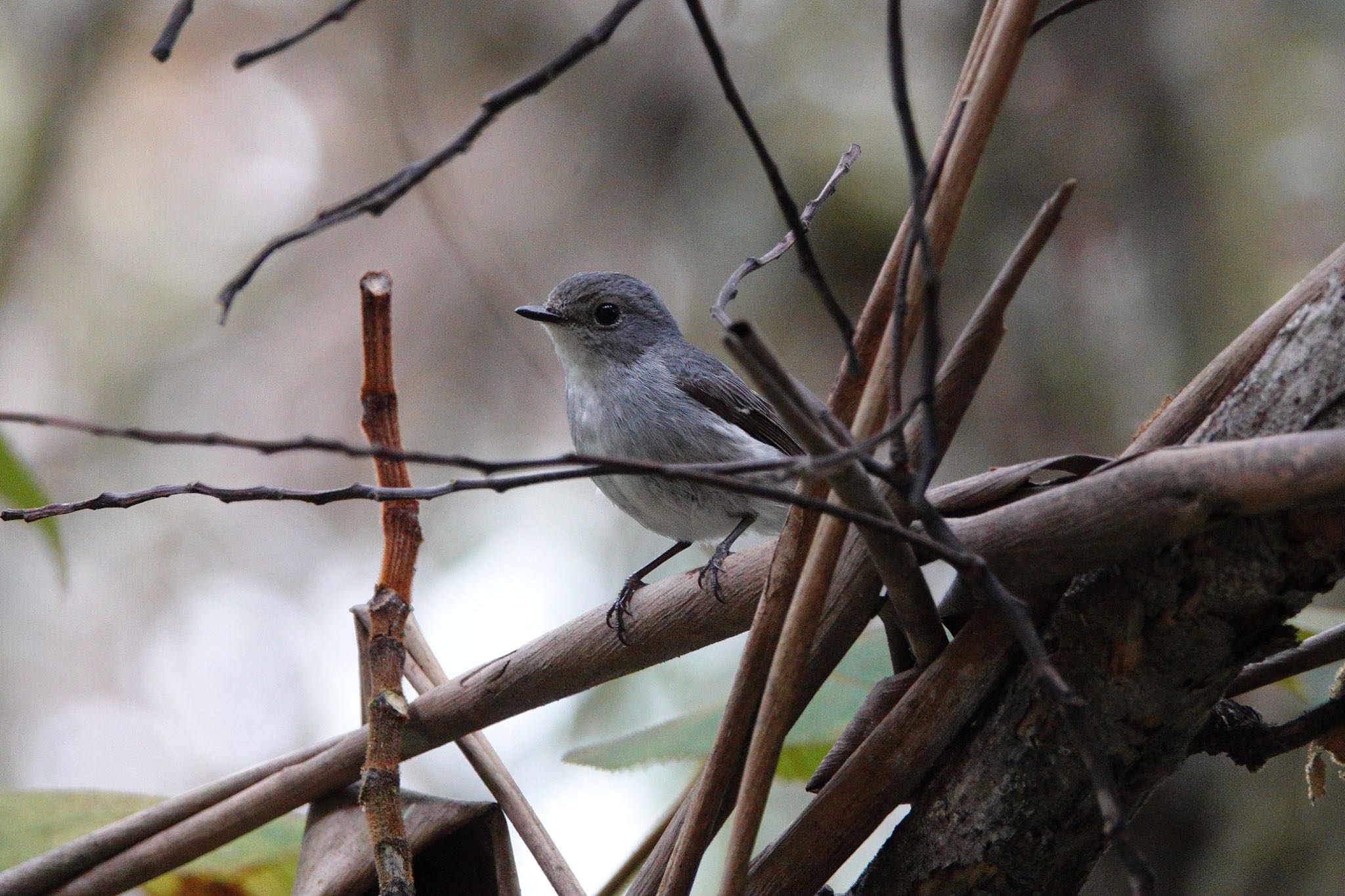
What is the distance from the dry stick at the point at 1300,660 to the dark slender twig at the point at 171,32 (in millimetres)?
948

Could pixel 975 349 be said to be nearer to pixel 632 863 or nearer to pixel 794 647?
pixel 794 647

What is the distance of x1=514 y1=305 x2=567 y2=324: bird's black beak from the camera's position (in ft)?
7.88

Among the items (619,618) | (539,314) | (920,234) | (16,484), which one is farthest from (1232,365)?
(539,314)

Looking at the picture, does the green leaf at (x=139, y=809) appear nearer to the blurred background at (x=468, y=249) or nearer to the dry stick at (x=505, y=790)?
the dry stick at (x=505, y=790)

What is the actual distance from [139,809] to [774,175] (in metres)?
1.19

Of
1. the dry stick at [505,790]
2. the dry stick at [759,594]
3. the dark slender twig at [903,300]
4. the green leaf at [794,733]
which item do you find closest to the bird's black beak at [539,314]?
the green leaf at [794,733]

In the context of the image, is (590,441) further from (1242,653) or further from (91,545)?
(91,545)

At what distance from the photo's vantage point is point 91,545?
4422 millimetres

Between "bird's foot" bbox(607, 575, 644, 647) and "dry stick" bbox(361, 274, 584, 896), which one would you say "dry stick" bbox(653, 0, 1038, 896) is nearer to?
"bird's foot" bbox(607, 575, 644, 647)

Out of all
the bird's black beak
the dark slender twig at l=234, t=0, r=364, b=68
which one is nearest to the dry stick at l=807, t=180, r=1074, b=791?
the dark slender twig at l=234, t=0, r=364, b=68

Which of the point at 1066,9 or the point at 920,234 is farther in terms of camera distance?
the point at 1066,9

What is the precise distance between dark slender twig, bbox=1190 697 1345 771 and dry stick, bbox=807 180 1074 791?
0.39m

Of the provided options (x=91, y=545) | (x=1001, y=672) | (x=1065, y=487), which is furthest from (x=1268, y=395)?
(x=91, y=545)

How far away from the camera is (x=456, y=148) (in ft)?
2.17
